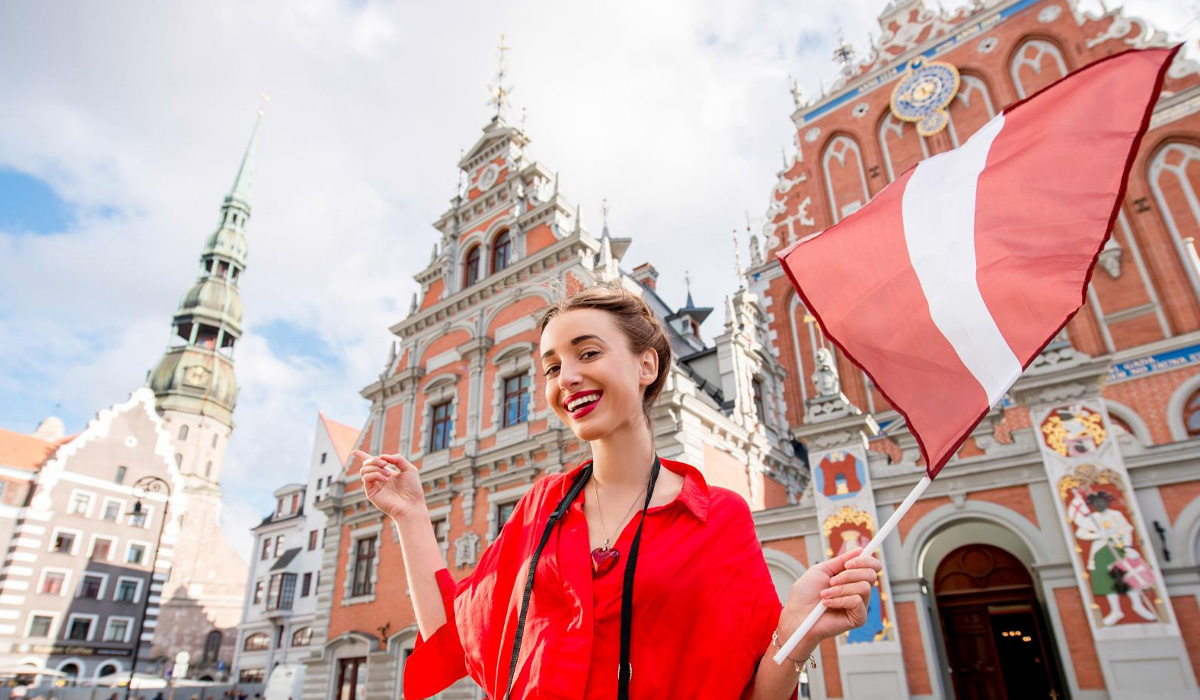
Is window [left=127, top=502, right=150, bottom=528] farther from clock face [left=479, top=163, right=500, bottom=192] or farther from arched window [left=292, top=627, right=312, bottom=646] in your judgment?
clock face [left=479, top=163, right=500, bottom=192]

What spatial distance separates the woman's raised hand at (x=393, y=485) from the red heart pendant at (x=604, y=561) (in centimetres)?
68

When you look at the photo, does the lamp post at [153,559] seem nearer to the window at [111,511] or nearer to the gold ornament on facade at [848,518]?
the window at [111,511]

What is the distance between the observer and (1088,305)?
13.5 metres

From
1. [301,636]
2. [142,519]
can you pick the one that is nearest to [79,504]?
[142,519]

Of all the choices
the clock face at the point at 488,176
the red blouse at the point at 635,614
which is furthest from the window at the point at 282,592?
the red blouse at the point at 635,614

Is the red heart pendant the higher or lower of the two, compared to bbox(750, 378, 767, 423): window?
lower

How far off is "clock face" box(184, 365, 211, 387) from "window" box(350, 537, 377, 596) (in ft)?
151

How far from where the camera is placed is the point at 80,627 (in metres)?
29.9

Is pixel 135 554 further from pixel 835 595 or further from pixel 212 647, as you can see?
pixel 835 595

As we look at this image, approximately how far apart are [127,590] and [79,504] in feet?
15.5

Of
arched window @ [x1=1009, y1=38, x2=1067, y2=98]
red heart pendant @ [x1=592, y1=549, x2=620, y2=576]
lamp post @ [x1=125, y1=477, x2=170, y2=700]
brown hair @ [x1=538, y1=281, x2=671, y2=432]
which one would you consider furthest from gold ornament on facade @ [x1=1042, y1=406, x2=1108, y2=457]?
lamp post @ [x1=125, y1=477, x2=170, y2=700]

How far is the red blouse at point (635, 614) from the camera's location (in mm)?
1508

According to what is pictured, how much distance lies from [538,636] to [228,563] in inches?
2117

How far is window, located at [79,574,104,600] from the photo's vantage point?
3027cm
